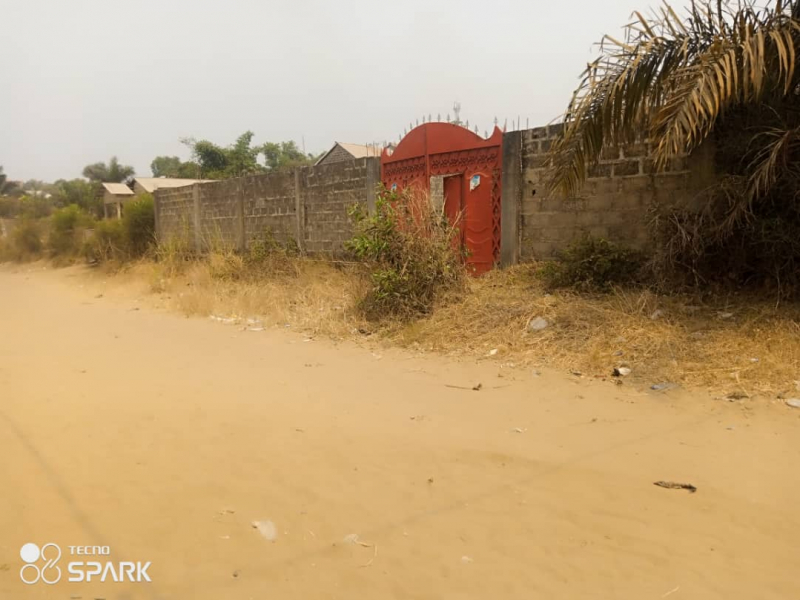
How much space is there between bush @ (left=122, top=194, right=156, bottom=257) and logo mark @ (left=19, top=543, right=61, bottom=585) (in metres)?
14.6

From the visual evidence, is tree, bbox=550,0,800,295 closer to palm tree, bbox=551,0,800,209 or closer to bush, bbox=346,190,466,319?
palm tree, bbox=551,0,800,209

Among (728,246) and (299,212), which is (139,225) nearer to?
(299,212)

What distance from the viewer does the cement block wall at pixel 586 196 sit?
5727 mm

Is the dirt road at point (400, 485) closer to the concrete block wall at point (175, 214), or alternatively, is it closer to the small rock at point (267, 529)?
the small rock at point (267, 529)

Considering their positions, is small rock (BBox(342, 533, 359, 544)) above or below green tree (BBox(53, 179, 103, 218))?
below

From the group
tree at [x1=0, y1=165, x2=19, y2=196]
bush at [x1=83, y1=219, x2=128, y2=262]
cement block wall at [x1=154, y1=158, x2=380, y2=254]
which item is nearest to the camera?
cement block wall at [x1=154, y1=158, x2=380, y2=254]

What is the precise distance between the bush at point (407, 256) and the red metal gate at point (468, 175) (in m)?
0.58

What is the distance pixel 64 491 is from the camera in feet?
8.93

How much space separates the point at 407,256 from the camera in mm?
6387

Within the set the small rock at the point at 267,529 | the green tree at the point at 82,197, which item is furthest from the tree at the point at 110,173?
the small rock at the point at 267,529

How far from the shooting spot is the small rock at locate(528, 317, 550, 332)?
514cm

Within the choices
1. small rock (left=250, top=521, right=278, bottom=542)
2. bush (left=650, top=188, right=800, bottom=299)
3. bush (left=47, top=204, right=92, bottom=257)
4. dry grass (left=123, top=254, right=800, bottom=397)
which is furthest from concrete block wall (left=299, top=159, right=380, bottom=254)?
bush (left=47, top=204, right=92, bottom=257)

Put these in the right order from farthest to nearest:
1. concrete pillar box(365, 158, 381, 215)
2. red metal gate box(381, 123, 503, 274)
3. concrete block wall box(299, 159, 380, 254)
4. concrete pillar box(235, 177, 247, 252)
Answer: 1. concrete pillar box(235, 177, 247, 252)
2. concrete block wall box(299, 159, 380, 254)
3. concrete pillar box(365, 158, 381, 215)
4. red metal gate box(381, 123, 503, 274)

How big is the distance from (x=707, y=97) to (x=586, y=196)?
2.39 meters
